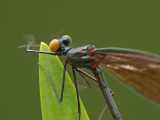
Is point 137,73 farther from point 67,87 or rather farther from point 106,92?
point 67,87

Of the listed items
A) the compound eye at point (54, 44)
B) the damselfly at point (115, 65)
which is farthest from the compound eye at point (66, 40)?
the compound eye at point (54, 44)

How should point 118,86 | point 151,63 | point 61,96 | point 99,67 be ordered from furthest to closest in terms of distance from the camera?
1. point 118,86
2. point 99,67
3. point 151,63
4. point 61,96

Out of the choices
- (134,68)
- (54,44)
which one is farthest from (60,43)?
(134,68)

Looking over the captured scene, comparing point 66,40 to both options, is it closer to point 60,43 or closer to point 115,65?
point 60,43

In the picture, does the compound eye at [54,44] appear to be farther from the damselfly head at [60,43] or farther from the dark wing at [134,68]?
the dark wing at [134,68]

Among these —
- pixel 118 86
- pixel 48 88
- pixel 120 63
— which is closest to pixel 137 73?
pixel 120 63

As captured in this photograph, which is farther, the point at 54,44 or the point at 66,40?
the point at 66,40
